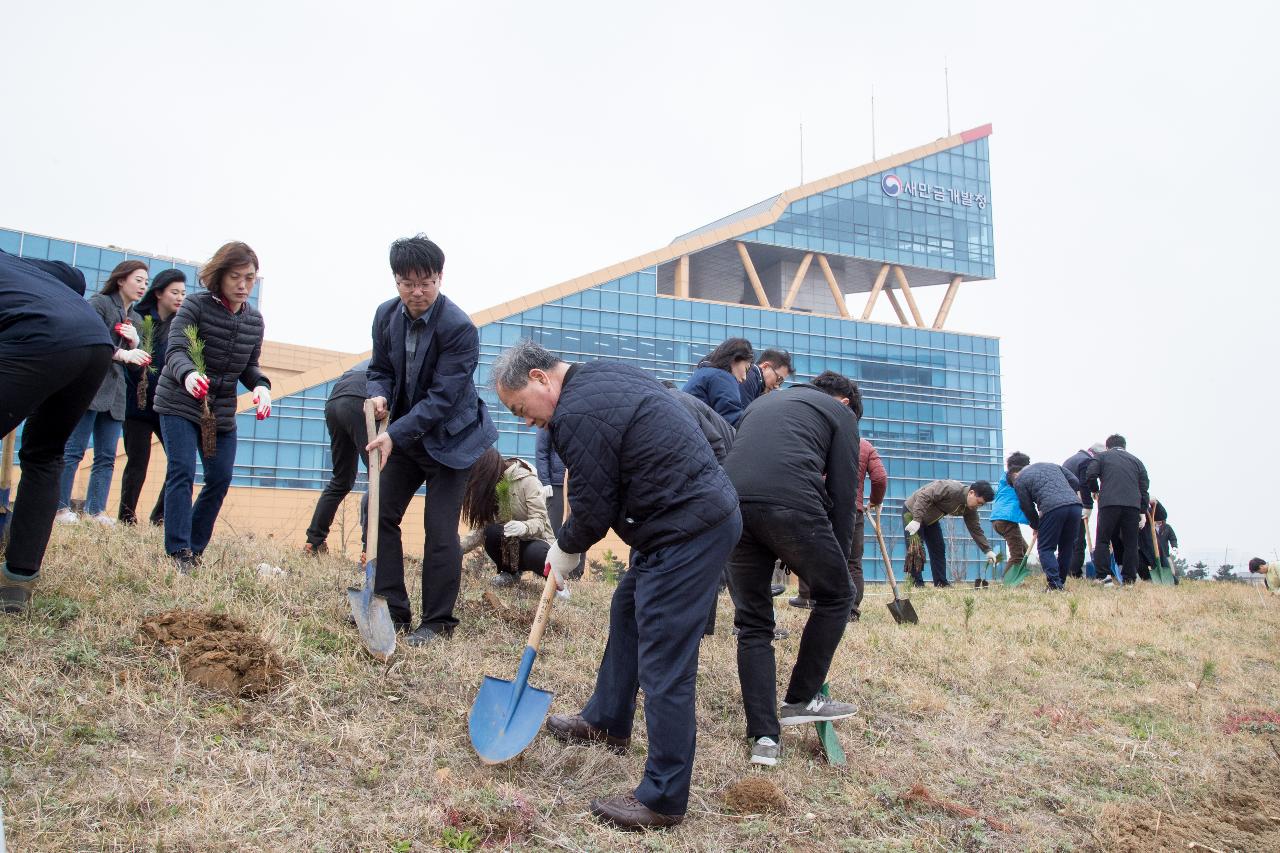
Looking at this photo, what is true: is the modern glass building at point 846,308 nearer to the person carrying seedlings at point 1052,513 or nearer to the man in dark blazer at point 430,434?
the person carrying seedlings at point 1052,513

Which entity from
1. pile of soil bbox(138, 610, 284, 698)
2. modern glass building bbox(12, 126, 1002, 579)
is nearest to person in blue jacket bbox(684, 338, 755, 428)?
pile of soil bbox(138, 610, 284, 698)

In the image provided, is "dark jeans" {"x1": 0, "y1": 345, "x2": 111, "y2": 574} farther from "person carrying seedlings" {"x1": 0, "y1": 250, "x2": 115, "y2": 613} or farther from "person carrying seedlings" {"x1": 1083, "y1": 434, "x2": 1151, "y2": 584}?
"person carrying seedlings" {"x1": 1083, "y1": 434, "x2": 1151, "y2": 584}

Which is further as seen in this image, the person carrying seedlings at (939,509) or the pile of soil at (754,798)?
the person carrying seedlings at (939,509)

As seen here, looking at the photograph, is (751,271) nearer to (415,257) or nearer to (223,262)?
(223,262)

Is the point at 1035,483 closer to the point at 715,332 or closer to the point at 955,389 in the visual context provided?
the point at 715,332

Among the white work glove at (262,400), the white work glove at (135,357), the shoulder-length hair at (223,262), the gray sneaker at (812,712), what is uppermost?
the shoulder-length hair at (223,262)

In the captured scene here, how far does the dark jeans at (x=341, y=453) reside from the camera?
6258 mm

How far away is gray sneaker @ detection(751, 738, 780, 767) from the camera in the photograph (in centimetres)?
402

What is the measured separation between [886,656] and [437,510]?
326cm

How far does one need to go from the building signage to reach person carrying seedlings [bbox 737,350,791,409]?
54415 millimetres

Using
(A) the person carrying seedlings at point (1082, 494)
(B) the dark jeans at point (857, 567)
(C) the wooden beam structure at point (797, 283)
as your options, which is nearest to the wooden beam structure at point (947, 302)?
(C) the wooden beam structure at point (797, 283)

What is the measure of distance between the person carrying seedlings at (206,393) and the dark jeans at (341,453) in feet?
3.27

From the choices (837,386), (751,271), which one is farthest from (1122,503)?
(751,271)

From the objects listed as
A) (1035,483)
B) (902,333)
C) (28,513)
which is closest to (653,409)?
(28,513)
